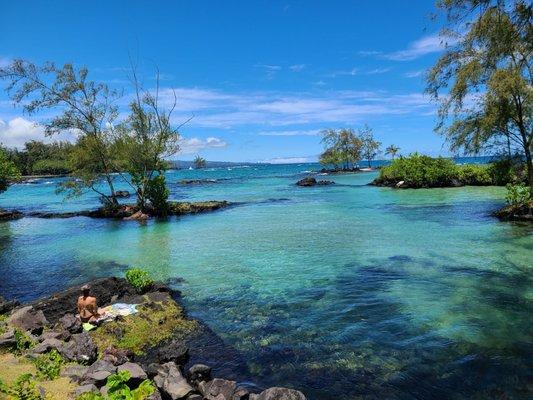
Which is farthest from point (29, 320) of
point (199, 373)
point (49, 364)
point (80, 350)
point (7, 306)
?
point (199, 373)

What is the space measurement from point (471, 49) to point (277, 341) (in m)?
20.5

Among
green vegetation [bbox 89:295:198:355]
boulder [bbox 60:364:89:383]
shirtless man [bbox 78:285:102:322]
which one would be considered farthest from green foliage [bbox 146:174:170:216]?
boulder [bbox 60:364:89:383]

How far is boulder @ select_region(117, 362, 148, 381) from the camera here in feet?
27.7

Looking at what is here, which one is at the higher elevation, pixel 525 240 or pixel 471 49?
pixel 471 49

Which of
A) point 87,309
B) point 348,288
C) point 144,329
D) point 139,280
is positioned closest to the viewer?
point 144,329

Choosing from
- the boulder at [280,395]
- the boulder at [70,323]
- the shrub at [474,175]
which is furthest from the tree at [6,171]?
the shrub at [474,175]

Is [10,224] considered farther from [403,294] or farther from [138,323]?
[403,294]

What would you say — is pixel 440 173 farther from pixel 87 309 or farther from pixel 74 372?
pixel 74 372

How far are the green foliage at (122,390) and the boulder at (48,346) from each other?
2930 millimetres

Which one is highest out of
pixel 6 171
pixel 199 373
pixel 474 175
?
pixel 6 171

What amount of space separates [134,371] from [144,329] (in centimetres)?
381

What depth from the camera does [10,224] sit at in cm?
4050

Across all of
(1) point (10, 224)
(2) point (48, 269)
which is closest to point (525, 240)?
(2) point (48, 269)

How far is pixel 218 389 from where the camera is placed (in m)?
8.43
